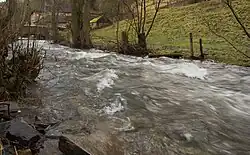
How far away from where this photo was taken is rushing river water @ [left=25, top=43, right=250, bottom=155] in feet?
22.6

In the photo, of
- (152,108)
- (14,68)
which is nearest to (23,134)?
(14,68)

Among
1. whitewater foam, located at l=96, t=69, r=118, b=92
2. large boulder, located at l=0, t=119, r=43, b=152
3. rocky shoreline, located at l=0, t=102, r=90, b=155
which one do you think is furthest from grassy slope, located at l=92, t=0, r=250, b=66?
large boulder, located at l=0, t=119, r=43, b=152

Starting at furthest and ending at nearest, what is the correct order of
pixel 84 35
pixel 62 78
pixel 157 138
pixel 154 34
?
pixel 154 34 < pixel 84 35 < pixel 62 78 < pixel 157 138

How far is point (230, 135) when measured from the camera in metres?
7.71

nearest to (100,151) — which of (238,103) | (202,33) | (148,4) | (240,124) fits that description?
(240,124)

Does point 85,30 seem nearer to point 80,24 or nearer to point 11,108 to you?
point 80,24

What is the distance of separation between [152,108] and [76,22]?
2013 centimetres

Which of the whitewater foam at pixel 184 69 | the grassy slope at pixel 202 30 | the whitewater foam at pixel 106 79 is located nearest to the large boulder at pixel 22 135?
the whitewater foam at pixel 106 79

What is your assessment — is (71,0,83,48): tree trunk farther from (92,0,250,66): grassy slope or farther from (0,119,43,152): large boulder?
(0,119,43,152): large boulder

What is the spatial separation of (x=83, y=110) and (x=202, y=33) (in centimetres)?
2380

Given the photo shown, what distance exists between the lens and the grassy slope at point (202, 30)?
21.3 metres

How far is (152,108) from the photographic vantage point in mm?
9484

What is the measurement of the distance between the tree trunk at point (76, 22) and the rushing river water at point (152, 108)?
1261 cm

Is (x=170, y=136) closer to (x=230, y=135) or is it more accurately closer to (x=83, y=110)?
(x=230, y=135)
